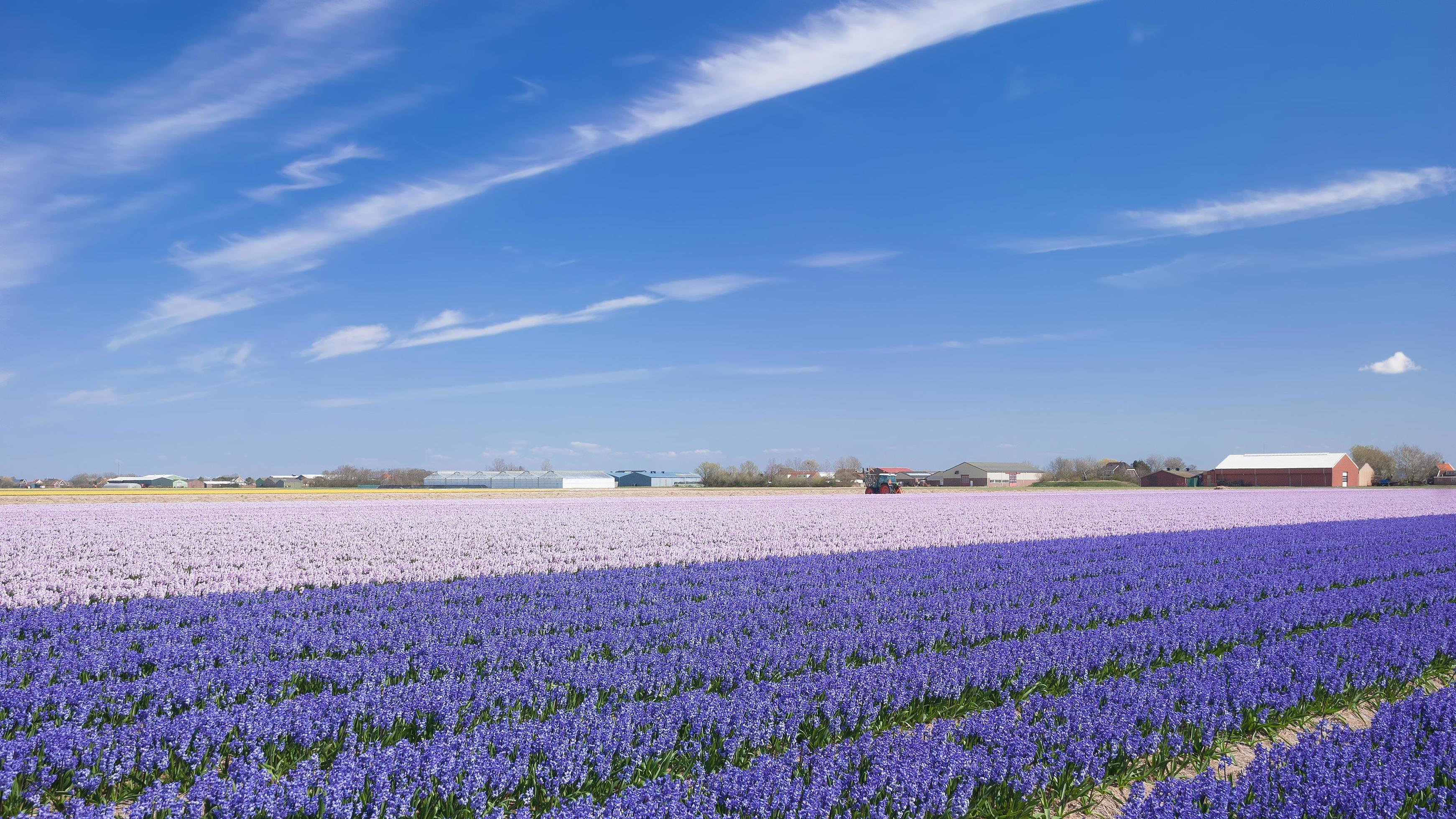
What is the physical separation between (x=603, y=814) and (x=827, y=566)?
36.0ft

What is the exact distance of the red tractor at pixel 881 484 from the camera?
58406 mm

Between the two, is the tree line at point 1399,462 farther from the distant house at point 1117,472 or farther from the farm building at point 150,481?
the farm building at point 150,481

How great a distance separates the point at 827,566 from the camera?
1502 centimetres

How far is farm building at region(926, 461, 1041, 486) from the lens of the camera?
113 metres

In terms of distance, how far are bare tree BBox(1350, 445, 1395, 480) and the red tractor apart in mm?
101036

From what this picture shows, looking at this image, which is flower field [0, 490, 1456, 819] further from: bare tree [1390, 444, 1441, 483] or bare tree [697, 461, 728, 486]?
bare tree [1390, 444, 1441, 483]

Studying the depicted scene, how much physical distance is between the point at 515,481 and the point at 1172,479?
82.3 m

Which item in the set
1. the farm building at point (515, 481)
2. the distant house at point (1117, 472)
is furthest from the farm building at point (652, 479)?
the distant house at point (1117, 472)

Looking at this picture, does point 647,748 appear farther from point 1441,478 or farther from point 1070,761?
point 1441,478

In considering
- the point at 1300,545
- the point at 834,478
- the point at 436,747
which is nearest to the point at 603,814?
the point at 436,747

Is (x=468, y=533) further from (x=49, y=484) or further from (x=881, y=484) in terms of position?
(x=49, y=484)

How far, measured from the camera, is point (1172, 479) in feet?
324

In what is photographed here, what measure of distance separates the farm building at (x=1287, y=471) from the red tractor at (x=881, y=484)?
57450 millimetres

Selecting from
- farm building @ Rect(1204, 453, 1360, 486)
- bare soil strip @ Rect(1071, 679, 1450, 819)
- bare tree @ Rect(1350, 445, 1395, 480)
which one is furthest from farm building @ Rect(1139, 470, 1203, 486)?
bare soil strip @ Rect(1071, 679, 1450, 819)
